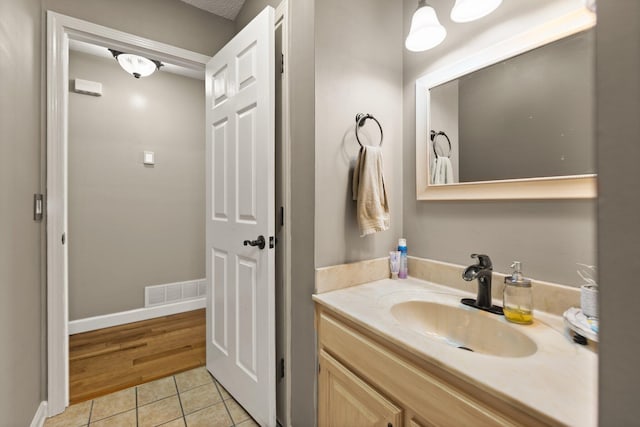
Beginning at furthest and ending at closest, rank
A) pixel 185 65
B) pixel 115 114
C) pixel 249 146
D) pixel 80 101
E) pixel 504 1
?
pixel 115 114
pixel 80 101
pixel 185 65
pixel 249 146
pixel 504 1

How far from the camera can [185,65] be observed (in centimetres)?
188

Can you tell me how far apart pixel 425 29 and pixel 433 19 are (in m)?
0.05

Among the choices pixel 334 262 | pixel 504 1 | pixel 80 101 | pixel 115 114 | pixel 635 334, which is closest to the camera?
pixel 635 334

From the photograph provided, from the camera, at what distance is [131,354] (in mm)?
2123

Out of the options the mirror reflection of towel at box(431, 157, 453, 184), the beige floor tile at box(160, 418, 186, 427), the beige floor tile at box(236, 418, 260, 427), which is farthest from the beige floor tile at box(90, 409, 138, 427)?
the mirror reflection of towel at box(431, 157, 453, 184)

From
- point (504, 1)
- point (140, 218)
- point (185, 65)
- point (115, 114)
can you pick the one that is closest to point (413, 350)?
point (504, 1)

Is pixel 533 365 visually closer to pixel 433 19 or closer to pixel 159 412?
pixel 433 19

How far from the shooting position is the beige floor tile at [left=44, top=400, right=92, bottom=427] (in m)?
1.44

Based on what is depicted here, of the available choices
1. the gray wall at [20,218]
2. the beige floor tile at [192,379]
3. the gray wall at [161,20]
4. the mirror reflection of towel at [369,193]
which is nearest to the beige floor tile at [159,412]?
the beige floor tile at [192,379]

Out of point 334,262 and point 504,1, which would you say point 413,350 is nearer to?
point 334,262

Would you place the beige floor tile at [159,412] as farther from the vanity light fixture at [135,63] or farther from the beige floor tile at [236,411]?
the vanity light fixture at [135,63]

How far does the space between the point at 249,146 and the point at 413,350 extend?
3.84ft

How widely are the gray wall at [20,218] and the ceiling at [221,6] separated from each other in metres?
0.84

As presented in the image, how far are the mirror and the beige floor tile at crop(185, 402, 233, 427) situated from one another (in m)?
1.56
